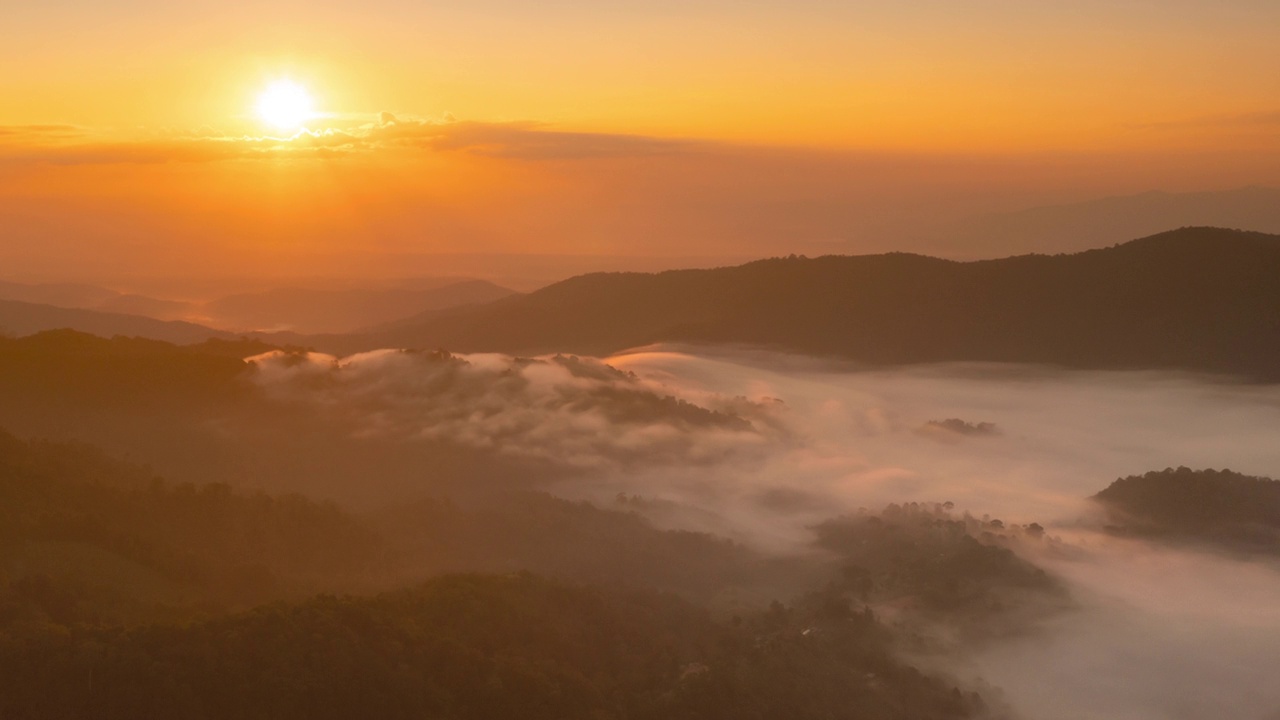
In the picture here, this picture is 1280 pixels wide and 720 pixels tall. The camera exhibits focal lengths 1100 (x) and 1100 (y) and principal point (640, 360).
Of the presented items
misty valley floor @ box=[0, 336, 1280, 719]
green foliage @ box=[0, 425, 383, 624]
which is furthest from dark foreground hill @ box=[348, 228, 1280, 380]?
green foliage @ box=[0, 425, 383, 624]

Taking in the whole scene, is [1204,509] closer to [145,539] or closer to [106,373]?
[145,539]

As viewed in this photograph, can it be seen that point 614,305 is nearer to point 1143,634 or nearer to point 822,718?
point 1143,634

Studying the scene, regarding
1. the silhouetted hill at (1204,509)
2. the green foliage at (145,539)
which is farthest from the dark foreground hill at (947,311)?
the green foliage at (145,539)

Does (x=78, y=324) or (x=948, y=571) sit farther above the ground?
(x=948, y=571)

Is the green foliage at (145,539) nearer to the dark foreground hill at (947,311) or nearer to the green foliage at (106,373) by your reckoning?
the green foliage at (106,373)

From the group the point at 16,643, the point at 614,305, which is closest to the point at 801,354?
the point at 614,305

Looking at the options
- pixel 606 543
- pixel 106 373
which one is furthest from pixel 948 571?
pixel 106 373

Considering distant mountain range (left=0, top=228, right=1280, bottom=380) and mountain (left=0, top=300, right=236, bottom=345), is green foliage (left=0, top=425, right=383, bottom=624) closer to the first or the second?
distant mountain range (left=0, top=228, right=1280, bottom=380)

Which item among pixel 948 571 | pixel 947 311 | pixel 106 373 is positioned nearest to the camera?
pixel 948 571
